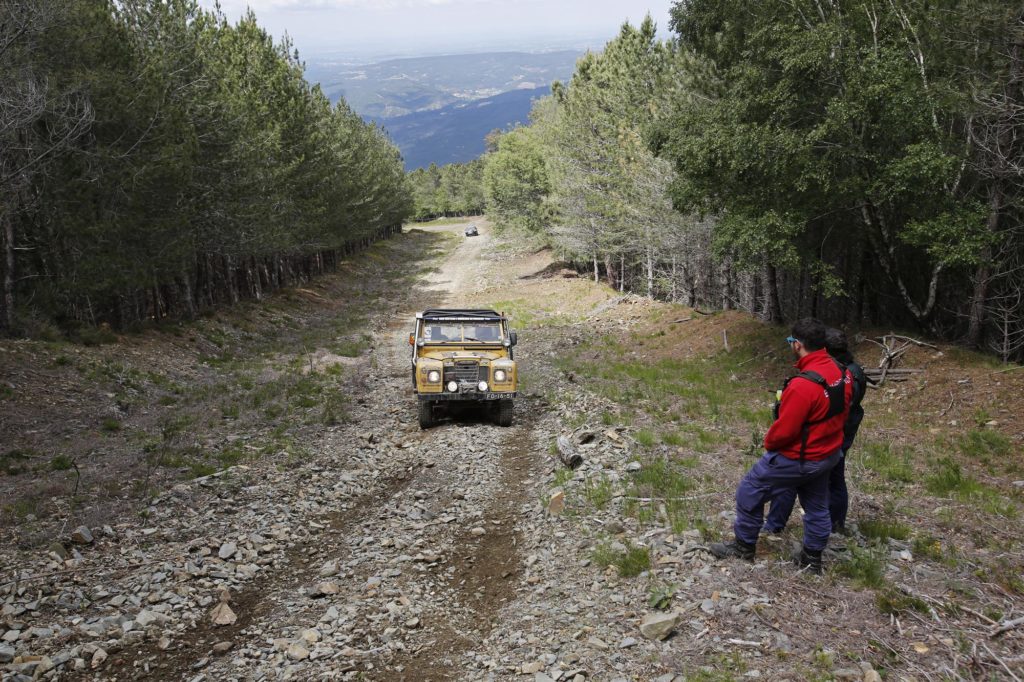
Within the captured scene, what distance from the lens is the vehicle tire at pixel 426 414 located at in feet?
42.4

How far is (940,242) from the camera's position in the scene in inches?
487

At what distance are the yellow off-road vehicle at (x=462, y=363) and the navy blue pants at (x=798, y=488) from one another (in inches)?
275

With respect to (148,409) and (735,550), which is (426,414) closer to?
(148,409)

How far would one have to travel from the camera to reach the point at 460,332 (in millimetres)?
14180

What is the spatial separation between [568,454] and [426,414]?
3.76 m

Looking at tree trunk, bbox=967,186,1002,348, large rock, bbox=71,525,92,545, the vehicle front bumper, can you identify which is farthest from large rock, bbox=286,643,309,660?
tree trunk, bbox=967,186,1002,348

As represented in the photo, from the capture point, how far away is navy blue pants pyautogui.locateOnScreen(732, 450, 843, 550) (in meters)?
5.90

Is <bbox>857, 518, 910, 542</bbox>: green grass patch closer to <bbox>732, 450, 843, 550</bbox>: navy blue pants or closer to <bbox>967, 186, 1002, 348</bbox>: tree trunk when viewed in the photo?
<bbox>732, 450, 843, 550</bbox>: navy blue pants

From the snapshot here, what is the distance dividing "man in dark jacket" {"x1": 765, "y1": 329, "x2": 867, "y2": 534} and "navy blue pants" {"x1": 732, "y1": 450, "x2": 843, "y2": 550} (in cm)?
16

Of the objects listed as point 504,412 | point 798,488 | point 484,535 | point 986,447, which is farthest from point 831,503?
point 504,412

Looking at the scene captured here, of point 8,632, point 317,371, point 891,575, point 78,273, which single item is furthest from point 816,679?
point 78,273

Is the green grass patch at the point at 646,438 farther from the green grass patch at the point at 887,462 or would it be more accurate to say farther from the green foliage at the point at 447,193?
the green foliage at the point at 447,193

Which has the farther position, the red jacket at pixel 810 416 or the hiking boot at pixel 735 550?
the hiking boot at pixel 735 550

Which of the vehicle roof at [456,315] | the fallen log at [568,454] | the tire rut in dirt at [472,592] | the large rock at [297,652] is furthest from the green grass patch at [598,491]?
the vehicle roof at [456,315]
